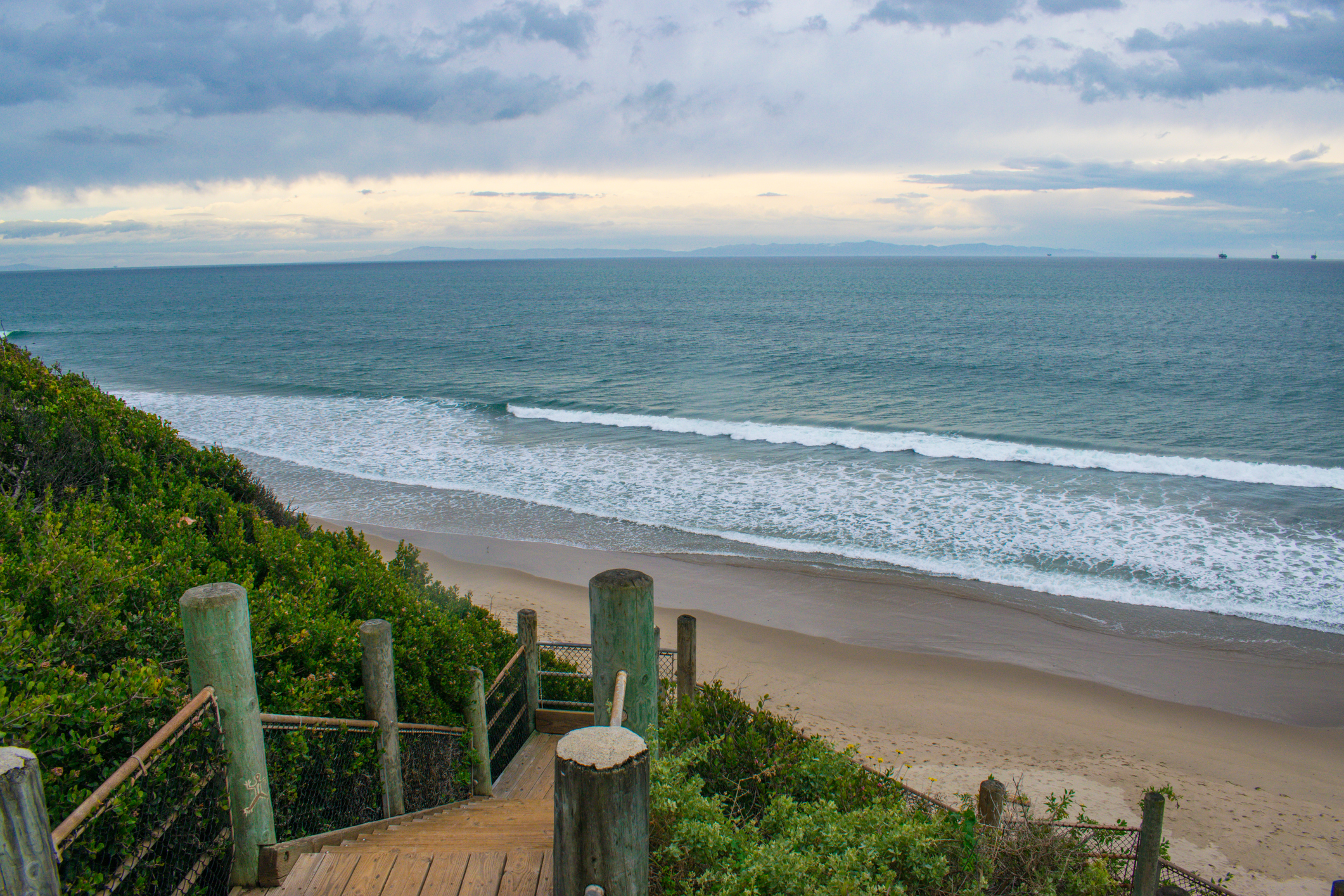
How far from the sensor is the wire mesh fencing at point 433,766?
5809mm

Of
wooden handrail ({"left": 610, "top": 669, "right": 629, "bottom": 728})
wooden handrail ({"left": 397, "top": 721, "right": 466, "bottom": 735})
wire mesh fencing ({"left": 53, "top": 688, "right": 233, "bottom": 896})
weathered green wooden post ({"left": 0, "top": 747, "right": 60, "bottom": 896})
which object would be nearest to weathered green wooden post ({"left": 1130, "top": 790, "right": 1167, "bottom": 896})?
wooden handrail ({"left": 610, "top": 669, "right": 629, "bottom": 728})

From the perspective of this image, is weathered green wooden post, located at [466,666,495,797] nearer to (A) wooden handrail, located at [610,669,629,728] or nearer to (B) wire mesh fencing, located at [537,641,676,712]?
(B) wire mesh fencing, located at [537,641,676,712]

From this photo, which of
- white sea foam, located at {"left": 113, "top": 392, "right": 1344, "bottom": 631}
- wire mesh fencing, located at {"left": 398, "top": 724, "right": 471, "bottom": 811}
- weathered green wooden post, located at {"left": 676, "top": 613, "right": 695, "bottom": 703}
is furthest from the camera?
white sea foam, located at {"left": 113, "top": 392, "right": 1344, "bottom": 631}

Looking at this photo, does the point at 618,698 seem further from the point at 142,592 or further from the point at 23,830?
the point at 142,592

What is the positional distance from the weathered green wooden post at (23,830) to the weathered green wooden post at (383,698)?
2646 millimetres

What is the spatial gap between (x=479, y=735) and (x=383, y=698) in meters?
1.79

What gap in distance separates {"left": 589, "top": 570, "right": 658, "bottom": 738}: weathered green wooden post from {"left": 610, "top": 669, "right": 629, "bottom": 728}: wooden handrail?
4 centimetres

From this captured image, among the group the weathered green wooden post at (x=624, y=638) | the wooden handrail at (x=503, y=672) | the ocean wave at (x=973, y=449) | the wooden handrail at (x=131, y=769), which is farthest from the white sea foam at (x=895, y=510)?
the wooden handrail at (x=131, y=769)

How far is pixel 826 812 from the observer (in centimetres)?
471

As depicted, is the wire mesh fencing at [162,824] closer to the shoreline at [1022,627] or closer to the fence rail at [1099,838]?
the fence rail at [1099,838]

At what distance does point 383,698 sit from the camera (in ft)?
16.8

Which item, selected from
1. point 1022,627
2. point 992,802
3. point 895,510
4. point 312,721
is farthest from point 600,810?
point 895,510

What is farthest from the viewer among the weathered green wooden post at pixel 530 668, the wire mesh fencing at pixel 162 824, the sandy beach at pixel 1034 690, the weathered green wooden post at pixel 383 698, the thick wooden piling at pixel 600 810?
the sandy beach at pixel 1034 690

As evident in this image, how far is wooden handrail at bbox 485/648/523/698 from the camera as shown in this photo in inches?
292
